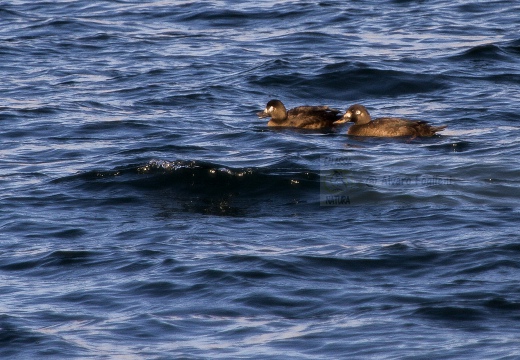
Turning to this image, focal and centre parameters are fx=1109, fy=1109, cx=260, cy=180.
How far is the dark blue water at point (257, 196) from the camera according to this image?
7660mm

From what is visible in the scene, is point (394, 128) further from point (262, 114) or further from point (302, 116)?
point (262, 114)

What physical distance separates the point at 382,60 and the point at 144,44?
4.67 metres

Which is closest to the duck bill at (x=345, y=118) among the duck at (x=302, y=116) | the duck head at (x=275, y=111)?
the duck at (x=302, y=116)

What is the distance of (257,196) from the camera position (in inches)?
447

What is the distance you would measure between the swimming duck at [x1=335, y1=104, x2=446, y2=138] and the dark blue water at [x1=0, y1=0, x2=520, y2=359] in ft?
0.51

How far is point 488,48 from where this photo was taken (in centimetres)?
1872

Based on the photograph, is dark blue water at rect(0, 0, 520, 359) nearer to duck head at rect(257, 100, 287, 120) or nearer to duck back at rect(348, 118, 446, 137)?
duck back at rect(348, 118, 446, 137)

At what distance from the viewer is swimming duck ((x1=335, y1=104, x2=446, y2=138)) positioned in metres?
13.5

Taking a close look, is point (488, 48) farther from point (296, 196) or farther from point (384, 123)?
point (296, 196)

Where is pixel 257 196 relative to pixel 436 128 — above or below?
below

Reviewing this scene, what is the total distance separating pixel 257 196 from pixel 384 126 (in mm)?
3096

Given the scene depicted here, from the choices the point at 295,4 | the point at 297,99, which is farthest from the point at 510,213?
the point at 295,4

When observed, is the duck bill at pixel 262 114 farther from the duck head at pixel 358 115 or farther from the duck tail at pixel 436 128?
the duck tail at pixel 436 128

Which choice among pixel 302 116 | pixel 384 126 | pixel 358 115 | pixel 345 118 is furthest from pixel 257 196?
pixel 302 116
